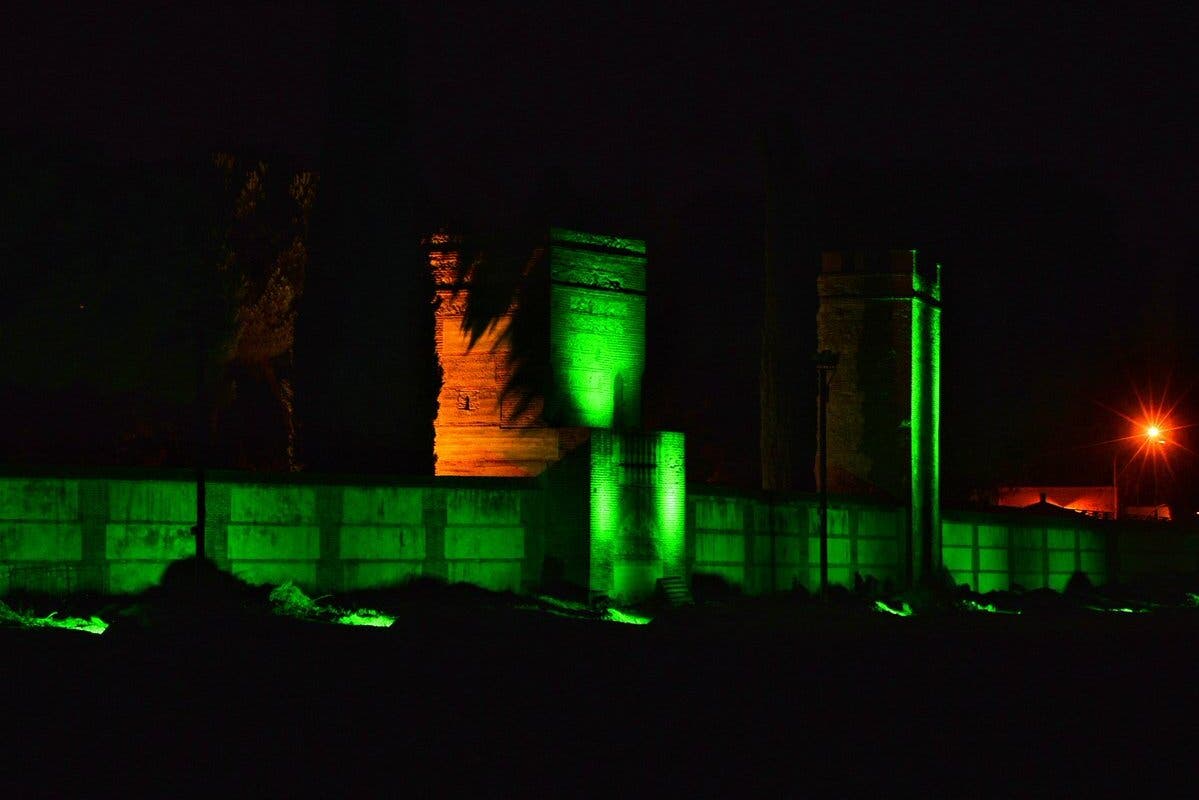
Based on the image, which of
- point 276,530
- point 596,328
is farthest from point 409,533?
point 596,328

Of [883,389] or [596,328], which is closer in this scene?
[596,328]

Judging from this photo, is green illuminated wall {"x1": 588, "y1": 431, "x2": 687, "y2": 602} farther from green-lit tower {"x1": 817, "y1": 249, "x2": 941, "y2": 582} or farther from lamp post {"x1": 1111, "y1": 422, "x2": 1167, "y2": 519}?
lamp post {"x1": 1111, "y1": 422, "x2": 1167, "y2": 519}

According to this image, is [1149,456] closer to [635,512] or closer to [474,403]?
[635,512]

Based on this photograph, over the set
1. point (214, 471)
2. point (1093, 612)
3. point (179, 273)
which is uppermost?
point (179, 273)

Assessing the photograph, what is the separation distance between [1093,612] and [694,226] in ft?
79.4

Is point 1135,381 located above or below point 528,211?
below

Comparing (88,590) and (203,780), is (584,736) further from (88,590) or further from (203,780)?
(88,590)

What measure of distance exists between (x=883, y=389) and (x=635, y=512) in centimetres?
1178

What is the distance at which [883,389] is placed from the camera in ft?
142

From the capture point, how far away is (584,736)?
18.7 metres

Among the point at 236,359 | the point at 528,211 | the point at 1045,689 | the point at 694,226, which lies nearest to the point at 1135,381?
the point at 694,226

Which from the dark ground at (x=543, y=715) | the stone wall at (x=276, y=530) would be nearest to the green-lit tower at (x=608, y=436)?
the stone wall at (x=276, y=530)

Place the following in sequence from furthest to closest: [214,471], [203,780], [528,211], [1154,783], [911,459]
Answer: [528,211] → [911,459] → [214,471] → [1154,783] → [203,780]

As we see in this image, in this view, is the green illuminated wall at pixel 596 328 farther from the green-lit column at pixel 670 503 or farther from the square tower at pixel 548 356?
the green-lit column at pixel 670 503
